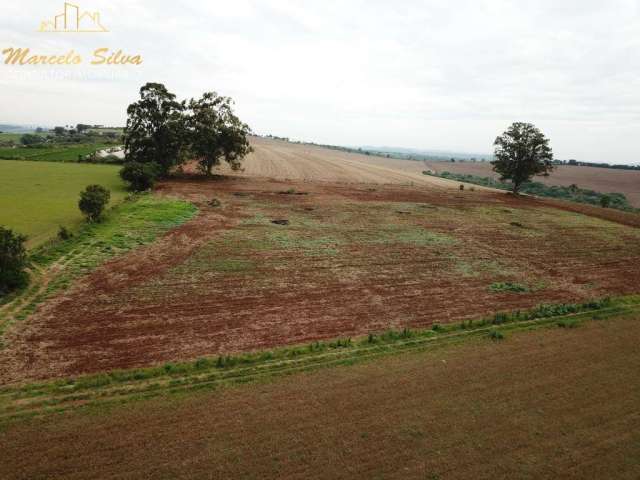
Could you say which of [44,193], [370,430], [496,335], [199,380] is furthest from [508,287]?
[44,193]

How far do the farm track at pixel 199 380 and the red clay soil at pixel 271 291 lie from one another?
0.92 metres

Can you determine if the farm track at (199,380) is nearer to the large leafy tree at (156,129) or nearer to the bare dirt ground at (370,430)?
the bare dirt ground at (370,430)

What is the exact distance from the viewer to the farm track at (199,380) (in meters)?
10.4

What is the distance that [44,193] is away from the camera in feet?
118

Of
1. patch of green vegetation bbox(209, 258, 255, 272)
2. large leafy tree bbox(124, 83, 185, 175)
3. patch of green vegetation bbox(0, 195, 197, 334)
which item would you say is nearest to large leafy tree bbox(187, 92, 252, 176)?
large leafy tree bbox(124, 83, 185, 175)

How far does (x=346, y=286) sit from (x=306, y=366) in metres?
7.41

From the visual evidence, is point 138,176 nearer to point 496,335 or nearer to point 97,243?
point 97,243

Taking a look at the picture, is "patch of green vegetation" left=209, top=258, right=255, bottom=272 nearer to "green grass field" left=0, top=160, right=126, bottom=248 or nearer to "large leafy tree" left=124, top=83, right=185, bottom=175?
"green grass field" left=0, top=160, right=126, bottom=248

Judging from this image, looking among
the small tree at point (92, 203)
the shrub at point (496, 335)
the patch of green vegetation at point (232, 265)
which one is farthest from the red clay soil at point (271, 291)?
the small tree at point (92, 203)

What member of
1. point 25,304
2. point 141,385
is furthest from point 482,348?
point 25,304

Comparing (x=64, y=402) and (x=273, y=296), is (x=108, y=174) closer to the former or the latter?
(x=273, y=296)

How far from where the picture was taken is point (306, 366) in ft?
42.0

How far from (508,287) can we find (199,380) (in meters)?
16.8

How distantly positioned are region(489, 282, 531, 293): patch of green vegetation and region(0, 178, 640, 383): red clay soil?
41 centimetres
